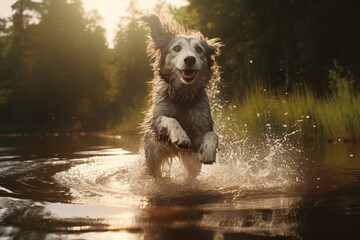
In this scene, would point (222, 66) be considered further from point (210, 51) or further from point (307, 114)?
point (210, 51)

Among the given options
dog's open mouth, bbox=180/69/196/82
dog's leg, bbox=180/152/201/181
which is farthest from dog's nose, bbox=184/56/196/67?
dog's leg, bbox=180/152/201/181

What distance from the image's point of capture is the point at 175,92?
225 inches

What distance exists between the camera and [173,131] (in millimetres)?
4957

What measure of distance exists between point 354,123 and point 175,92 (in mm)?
5963

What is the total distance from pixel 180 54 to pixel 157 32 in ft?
2.74

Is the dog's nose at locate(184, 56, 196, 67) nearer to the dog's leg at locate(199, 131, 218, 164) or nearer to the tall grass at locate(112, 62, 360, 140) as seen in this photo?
the dog's leg at locate(199, 131, 218, 164)

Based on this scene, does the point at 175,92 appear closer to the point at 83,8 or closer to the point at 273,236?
the point at 273,236

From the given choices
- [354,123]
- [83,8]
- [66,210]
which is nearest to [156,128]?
[66,210]

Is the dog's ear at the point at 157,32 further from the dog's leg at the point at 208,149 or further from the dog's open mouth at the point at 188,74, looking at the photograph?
the dog's leg at the point at 208,149

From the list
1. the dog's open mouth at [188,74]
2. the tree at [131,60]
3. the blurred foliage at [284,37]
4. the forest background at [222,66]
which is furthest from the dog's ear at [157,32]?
the tree at [131,60]

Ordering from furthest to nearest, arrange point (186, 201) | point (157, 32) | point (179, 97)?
point (157, 32), point (179, 97), point (186, 201)

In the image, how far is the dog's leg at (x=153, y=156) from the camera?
19.0 ft

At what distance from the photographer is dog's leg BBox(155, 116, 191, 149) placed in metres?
4.84

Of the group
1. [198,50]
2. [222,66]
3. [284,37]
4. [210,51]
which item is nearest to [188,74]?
[198,50]
